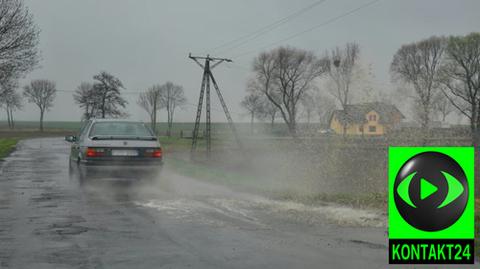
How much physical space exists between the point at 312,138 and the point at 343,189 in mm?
15576

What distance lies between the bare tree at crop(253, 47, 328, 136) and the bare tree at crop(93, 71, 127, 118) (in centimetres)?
1994

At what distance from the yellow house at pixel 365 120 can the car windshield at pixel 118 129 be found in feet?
51.5

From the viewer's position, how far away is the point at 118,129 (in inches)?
551

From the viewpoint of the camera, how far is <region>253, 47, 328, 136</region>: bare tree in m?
78.3

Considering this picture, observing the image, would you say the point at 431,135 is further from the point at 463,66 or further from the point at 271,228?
the point at 463,66

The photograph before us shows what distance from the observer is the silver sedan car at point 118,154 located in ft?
42.9

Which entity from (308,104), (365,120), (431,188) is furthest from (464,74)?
(431,188)

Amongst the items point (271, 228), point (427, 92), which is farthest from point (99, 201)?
point (427, 92)

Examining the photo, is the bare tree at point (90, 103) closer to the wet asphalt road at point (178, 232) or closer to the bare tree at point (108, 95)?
the bare tree at point (108, 95)

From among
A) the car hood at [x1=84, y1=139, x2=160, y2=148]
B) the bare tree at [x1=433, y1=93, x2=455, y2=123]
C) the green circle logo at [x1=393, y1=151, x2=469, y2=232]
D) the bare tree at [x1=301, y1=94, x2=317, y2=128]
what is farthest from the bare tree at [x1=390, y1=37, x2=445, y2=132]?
the green circle logo at [x1=393, y1=151, x2=469, y2=232]

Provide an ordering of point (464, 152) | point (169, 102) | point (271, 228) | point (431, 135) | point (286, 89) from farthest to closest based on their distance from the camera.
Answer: point (169, 102), point (286, 89), point (431, 135), point (271, 228), point (464, 152)

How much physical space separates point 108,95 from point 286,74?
24.6 metres

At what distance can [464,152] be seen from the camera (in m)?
2.71

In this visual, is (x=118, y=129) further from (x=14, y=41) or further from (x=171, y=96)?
(x=171, y=96)
